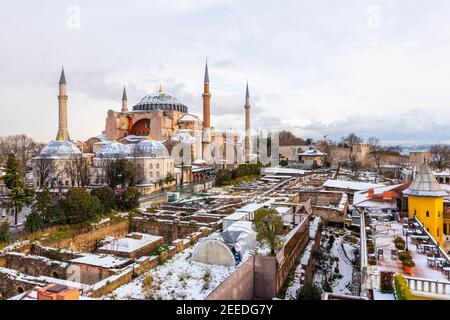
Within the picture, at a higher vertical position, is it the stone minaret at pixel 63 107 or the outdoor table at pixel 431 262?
the stone minaret at pixel 63 107

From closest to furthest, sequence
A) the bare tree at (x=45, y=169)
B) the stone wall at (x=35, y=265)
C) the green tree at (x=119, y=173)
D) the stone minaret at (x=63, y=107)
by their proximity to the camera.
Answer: the stone wall at (x=35, y=265), the green tree at (x=119, y=173), the bare tree at (x=45, y=169), the stone minaret at (x=63, y=107)

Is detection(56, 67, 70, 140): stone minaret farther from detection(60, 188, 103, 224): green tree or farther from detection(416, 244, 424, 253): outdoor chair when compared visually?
detection(416, 244, 424, 253): outdoor chair

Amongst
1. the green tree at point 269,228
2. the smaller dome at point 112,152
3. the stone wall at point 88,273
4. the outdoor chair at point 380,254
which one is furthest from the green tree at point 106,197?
the outdoor chair at point 380,254

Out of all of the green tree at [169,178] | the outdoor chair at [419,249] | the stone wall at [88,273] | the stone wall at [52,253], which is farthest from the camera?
the green tree at [169,178]

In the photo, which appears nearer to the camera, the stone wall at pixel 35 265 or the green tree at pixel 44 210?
the stone wall at pixel 35 265

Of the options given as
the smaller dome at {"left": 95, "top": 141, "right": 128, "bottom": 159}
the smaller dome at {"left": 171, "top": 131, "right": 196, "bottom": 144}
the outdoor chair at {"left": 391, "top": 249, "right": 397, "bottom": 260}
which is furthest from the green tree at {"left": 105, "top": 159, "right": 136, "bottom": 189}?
the outdoor chair at {"left": 391, "top": 249, "right": 397, "bottom": 260}

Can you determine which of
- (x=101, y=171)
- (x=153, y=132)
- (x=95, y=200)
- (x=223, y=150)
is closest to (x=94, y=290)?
(x=95, y=200)

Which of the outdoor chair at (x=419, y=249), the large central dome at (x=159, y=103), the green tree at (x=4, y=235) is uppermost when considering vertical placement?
the large central dome at (x=159, y=103)

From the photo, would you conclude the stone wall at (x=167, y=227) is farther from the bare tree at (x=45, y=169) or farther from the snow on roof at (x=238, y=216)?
the bare tree at (x=45, y=169)
